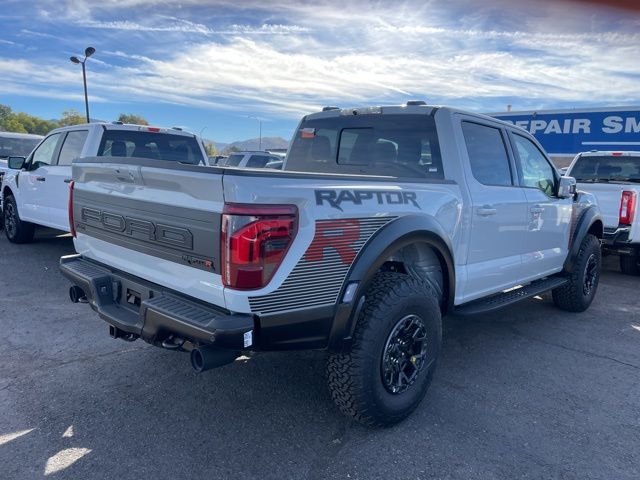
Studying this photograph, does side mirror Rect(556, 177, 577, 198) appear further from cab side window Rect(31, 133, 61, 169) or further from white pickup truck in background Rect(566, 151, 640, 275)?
cab side window Rect(31, 133, 61, 169)

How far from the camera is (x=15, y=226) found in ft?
28.2

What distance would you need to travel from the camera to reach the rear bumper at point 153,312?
242 cm

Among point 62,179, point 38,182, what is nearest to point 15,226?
point 38,182

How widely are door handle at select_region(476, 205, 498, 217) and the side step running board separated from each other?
72 centimetres

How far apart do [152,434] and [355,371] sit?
125 centimetres

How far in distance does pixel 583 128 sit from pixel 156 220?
1900cm

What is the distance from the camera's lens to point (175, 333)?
8.49ft

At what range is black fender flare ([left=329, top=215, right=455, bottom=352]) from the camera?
9.00ft

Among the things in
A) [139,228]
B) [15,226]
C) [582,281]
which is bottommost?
[582,281]

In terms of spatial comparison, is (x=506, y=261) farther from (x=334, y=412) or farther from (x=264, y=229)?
(x=264, y=229)

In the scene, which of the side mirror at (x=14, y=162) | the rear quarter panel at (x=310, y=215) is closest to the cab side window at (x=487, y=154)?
the rear quarter panel at (x=310, y=215)

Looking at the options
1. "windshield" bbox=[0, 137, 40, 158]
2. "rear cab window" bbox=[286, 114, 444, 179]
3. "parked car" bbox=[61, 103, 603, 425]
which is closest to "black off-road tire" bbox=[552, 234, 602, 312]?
"parked car" bbox=[61, 103, 603, 425]

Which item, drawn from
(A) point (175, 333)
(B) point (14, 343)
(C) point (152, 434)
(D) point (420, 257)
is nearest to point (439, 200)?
(D) point (420, 257)

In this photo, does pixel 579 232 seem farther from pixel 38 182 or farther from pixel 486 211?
pixel 38 182
